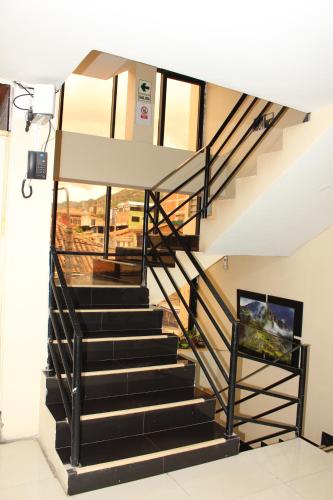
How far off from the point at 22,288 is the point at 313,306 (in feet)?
10.8

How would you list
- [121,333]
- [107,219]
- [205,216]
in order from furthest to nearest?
[107,219], [205,216], [121,333]

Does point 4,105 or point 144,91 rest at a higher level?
point 144,91

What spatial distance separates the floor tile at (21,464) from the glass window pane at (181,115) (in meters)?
4.80

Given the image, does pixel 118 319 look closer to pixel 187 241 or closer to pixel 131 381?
pixel 131 381

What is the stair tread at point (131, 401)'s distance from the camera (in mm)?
3092

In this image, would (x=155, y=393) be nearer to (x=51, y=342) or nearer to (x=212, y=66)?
(x=51, y=342)

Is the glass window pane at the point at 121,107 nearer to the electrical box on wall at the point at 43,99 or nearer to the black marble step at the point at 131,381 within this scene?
the electrical box on wall at the point at 43,99

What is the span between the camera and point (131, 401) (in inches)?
131

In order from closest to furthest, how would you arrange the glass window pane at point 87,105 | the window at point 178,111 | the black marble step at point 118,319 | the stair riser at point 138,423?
1. the stair riser at point 138,423
2. the black marble step at point 118,319
3. the glass window pane at point 87,105
4. the window at point 178,111

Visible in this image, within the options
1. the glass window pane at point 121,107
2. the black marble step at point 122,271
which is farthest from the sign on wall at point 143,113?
the black marble step at point 122,271

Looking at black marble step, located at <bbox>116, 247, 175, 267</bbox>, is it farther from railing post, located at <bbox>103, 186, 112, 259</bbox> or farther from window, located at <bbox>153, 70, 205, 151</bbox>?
window, located at <bbox>153, 70, 205, 151</bbox>

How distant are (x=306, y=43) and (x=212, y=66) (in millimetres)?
582

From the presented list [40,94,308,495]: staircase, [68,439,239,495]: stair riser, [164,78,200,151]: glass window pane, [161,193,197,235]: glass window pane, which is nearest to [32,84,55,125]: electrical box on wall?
[40,94,308,495]: staircase

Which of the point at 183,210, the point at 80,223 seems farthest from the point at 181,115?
the point at 80,223
